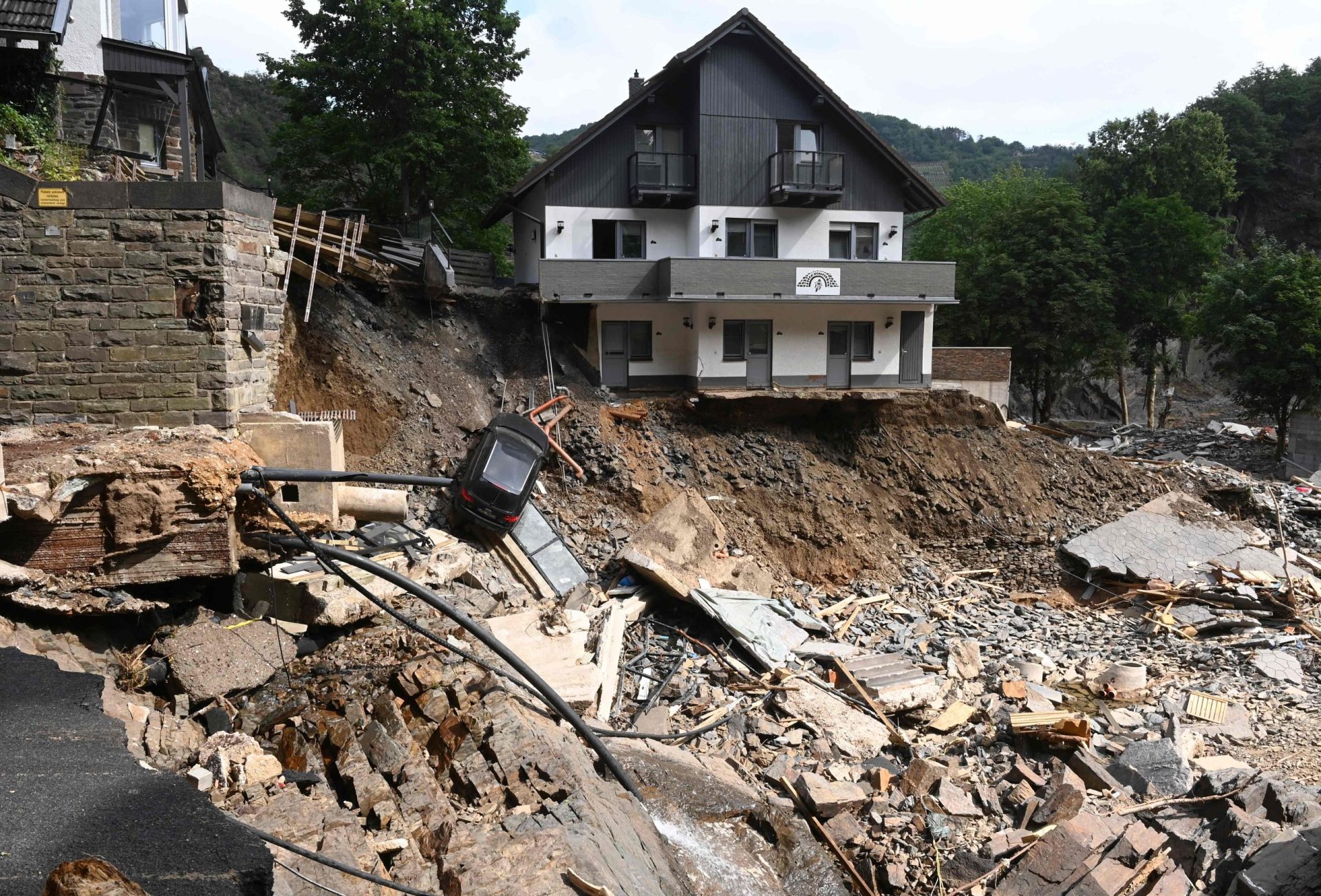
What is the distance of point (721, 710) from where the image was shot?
12516 millimetres

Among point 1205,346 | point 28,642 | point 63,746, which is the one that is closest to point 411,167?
point 28,642

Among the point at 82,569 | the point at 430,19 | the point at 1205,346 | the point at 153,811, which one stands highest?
the point at 430,19

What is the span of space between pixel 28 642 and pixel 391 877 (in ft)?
12.5

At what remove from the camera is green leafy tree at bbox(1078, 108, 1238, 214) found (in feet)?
133

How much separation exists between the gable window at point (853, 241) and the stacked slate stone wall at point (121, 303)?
16.6m

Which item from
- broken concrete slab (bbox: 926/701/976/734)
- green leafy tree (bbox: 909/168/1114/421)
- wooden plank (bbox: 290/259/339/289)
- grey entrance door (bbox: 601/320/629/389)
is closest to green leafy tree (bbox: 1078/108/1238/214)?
green leafy tree (bbox: 909/168/1114/421)

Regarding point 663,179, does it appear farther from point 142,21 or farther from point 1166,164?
point 1166,164

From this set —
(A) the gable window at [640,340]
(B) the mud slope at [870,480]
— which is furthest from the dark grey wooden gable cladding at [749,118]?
(B) the mud slope at [870,480]

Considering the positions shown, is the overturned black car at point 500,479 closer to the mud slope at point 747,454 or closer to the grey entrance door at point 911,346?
the mud slope at point 747,454

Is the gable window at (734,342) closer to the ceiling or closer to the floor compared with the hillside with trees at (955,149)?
closer to the floor

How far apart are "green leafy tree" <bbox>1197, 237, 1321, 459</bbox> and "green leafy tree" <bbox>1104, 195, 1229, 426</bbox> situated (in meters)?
4.48

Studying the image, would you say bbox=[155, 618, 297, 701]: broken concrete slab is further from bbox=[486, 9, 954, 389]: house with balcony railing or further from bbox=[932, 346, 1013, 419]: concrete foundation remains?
bbox=[932, 346, 1013, 419]: concrete foundation remains

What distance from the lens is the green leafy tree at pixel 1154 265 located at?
33750mm

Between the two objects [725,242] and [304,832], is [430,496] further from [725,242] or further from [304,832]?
[304,832]
